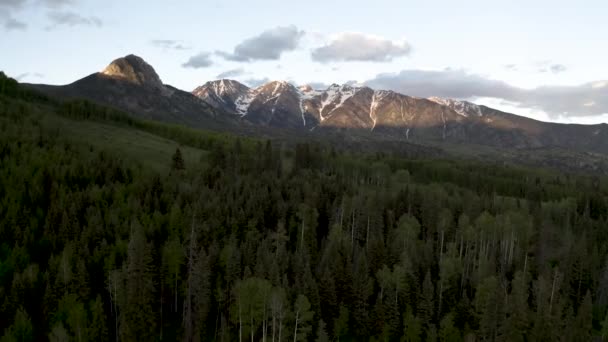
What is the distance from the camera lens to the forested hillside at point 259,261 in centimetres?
8669

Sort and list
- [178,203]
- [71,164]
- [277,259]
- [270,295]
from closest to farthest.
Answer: [270,295]
[277,259]
[178,203]
[71,164]

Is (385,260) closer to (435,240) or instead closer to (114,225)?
(435,240)

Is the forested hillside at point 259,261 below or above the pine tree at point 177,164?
below

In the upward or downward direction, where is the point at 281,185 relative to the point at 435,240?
upward

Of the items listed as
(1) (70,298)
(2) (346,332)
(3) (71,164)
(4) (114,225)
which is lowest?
(2) (346,332)

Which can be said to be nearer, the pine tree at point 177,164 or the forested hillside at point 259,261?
the forested hillside at point 259,261

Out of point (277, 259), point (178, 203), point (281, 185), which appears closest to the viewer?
point (277, 259)

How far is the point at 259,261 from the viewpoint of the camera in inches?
3794

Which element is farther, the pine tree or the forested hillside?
the pine tree

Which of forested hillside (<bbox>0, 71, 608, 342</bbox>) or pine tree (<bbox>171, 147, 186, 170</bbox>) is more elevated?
pine tree (<bbox>171, 147, 186, 170</bbox>)

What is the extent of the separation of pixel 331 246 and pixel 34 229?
65.7 metres

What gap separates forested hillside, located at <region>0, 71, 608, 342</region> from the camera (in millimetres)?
86688

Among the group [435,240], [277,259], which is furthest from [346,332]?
[435,240]

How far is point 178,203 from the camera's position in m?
125
